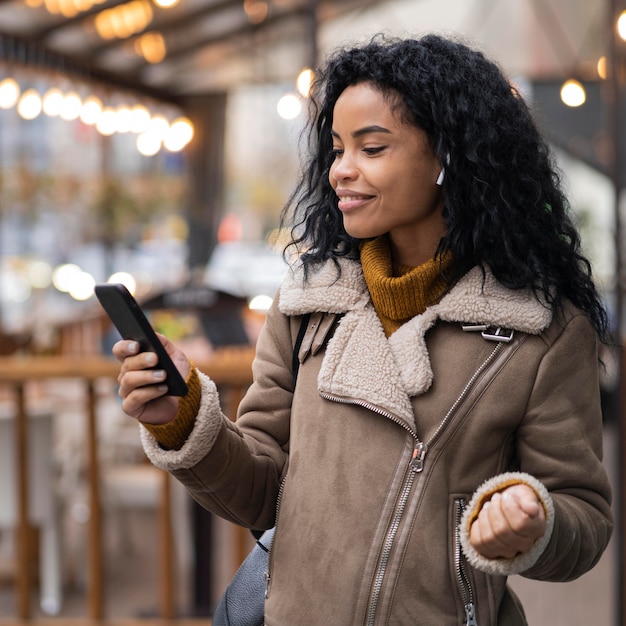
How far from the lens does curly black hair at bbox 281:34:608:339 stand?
1.26 meters

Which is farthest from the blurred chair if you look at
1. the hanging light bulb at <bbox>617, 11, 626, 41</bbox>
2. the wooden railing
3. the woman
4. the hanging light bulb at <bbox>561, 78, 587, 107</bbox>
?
the hanging light bulb at <bbox>561, 78, 587, 107</bbox>

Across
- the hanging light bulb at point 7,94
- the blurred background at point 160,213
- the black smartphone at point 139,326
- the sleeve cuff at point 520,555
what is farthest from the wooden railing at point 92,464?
the hanging light bulb at point 7,94

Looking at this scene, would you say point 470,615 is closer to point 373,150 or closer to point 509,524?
point 509,524

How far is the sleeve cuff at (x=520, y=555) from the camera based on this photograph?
111 cm

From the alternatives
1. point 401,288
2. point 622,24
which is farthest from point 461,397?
point 622,24

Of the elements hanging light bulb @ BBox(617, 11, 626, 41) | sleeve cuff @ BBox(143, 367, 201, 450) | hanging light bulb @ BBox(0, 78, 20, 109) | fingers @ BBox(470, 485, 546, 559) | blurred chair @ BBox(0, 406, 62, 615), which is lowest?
blurred chair @ BBox(0, 406, 62, 615)

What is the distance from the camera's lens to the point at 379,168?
1.27 meters

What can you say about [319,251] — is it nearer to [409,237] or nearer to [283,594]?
[409,237]

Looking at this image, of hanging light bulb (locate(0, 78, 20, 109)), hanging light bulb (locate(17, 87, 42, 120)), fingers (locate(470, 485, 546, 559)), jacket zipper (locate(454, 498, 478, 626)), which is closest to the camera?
fingers (locate(470, 485, 546, 559))

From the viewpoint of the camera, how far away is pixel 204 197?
11.5 meters

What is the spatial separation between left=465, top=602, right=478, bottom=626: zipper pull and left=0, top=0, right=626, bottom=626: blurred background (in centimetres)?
68

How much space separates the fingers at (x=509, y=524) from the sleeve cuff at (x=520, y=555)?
1 centimetres

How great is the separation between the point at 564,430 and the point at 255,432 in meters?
0.44

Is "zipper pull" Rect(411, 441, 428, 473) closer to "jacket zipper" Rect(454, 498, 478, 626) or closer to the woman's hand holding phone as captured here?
"jacket zipper" Rect(454, 498, 478, 626)
